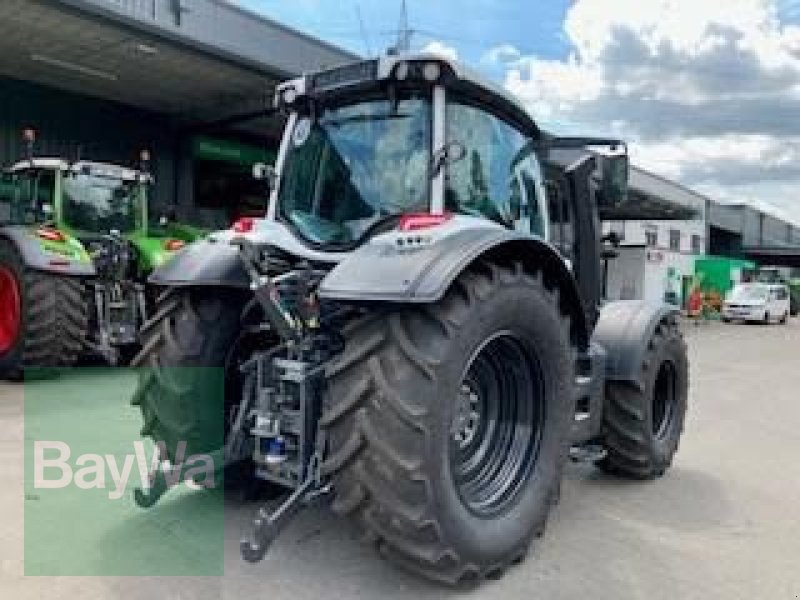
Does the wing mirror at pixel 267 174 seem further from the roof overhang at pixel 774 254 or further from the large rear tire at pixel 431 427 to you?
the roof overhang at pixel 774 254

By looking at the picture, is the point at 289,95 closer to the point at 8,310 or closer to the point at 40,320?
the point at 40,320

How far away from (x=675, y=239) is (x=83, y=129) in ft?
96.3

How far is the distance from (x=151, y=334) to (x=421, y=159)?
164 centimetres

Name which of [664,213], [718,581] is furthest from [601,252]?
[664,213]

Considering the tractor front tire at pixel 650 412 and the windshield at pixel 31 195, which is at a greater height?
the windshield at pixel 31 195

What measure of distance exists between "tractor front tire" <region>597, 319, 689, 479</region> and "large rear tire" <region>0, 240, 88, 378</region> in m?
5.65

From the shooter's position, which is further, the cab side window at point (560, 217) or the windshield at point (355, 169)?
the cab side window at point (560, 217)

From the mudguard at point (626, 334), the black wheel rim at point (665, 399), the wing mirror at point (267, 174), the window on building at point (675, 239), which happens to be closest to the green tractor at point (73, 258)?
the wing mirror at point (267, 174)

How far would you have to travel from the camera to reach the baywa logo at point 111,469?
388 centimetres

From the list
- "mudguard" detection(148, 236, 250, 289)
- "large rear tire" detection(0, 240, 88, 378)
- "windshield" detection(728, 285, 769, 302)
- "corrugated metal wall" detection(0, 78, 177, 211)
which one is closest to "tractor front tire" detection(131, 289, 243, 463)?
"mudguard" detection(148, 236, 250, 289)

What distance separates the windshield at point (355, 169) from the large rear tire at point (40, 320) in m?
4.83

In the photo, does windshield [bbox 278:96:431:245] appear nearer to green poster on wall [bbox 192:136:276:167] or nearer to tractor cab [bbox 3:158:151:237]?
tractor cab [bbox 3:158:151:237]

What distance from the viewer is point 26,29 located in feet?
38.1

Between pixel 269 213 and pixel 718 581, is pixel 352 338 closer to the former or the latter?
pixel 269 213
